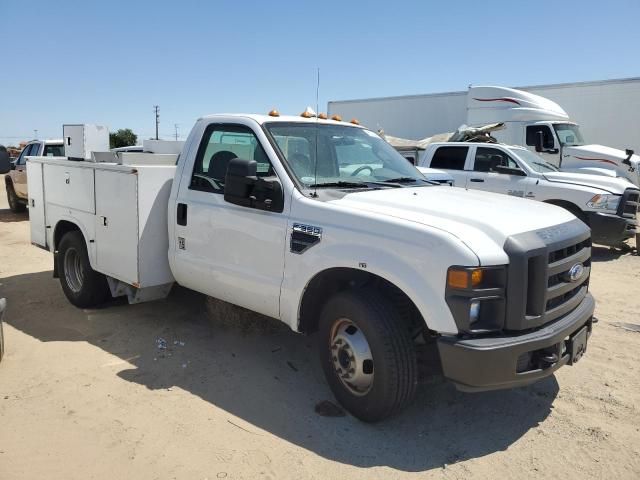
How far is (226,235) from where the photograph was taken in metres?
4.34

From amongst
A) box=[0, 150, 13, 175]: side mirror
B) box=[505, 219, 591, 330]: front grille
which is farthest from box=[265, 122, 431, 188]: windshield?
box=[0, 150, 13, 175]: side mirror

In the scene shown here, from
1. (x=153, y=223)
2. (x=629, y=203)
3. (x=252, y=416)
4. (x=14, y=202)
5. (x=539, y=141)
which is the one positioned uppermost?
(x=539, y=141)

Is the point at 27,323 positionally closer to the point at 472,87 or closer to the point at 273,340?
the point at 273,340

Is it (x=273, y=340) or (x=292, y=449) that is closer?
(x=292, y=449)

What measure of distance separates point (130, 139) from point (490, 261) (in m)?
49.0

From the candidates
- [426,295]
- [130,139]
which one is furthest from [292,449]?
[130,139]

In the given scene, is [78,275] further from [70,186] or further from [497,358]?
[497,358]

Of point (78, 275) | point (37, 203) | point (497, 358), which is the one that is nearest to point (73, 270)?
point (78, 275)

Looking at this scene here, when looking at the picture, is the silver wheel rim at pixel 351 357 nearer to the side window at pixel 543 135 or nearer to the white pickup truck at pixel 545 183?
the white pickup truck at pixel 545 183

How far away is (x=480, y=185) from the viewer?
10695mm

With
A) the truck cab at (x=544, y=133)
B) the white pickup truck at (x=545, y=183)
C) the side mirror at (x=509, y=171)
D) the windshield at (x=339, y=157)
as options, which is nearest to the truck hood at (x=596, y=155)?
the truck cab at (x=544, y=133)

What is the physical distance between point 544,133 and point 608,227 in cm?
418

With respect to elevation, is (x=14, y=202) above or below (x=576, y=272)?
below

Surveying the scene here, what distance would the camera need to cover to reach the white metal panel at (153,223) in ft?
15.8
